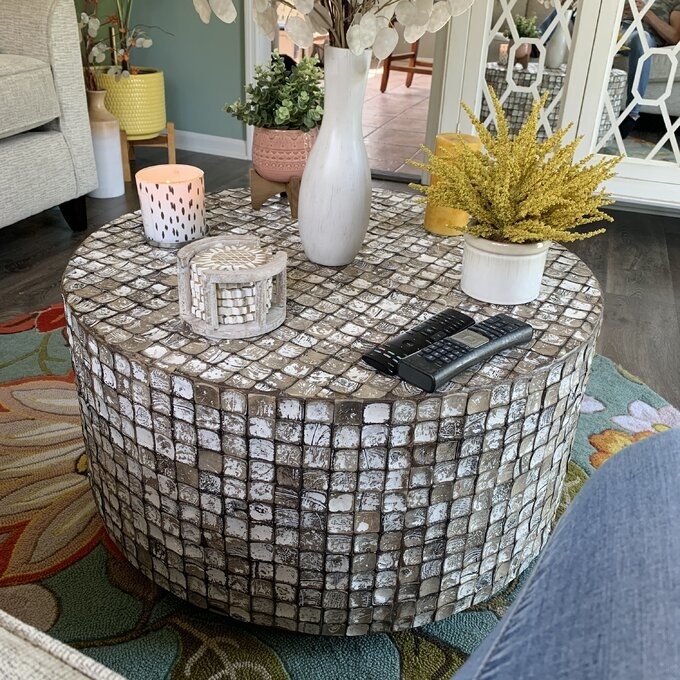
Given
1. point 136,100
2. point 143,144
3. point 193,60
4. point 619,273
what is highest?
point 193,60

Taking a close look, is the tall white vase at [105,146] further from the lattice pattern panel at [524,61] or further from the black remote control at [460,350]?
the black remote control at [460,350]

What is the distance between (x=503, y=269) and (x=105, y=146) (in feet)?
7.17

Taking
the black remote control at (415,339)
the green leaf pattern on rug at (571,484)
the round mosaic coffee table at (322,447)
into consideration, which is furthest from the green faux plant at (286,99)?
the green leaf pattern on rug at (571,484)

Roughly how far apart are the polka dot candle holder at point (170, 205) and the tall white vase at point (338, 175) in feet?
0.62

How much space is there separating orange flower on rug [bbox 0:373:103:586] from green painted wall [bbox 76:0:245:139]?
7.05ft

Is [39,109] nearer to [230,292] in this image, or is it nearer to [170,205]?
[170,205]

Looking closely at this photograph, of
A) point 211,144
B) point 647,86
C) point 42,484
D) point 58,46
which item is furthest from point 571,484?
point 211,144

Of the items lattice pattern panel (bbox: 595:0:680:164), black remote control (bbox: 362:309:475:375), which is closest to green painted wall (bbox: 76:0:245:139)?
lattice pattern panel (bbox: 595:0:680:164)

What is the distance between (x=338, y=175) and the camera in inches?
46.1

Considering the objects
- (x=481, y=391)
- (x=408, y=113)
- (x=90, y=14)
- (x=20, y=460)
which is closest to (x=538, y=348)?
(x=481, y=391)

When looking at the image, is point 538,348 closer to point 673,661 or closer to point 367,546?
point 367,546

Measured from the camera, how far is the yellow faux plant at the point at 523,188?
1.04 metres

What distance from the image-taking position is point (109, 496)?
1.15m

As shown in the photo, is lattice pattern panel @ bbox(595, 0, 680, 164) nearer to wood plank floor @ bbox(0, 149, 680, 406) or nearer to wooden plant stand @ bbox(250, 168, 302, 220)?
wood plank floor @ bbox(0, 149, 680, 406)
